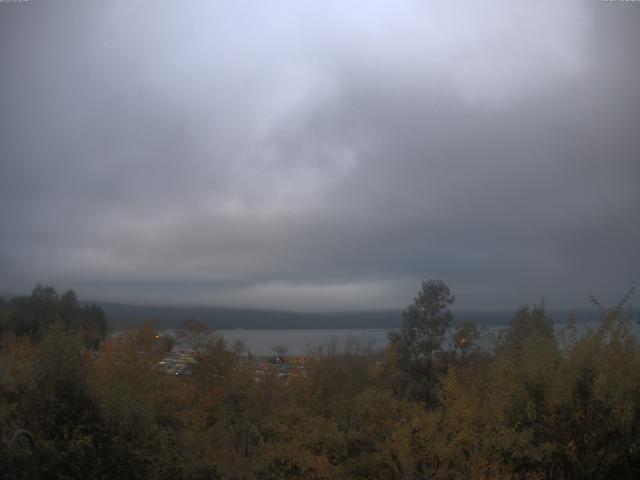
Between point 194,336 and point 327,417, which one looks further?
point 194,336

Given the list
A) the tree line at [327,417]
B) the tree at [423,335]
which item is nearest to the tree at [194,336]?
the tree line at [327,417]

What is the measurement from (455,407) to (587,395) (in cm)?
589

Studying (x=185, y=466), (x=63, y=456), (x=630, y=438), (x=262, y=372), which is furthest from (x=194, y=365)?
(x=630, y=438)

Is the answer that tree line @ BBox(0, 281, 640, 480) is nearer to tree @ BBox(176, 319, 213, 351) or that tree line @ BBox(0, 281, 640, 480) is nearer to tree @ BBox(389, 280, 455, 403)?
tree @ BBox(176, 319, 213, 351)

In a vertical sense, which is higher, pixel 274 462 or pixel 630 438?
pixel 630 438

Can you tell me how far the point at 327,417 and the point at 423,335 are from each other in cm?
2070

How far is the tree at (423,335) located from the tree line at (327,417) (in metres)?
11.0

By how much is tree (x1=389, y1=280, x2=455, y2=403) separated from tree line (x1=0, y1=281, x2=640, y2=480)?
11.0 m

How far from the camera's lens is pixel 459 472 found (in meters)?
20.0

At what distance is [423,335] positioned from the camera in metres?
50.2

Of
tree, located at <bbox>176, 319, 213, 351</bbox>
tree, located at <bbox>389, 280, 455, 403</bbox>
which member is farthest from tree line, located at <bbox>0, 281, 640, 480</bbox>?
tree, located at <bbox>389, 280, 455, 403</bbox>

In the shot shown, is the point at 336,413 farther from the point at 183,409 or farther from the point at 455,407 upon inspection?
the point at 455,407

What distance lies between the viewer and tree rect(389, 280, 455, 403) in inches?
1879

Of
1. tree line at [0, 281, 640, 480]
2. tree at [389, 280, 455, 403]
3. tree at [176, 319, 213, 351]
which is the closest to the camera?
tree line at [0, 281, 640, 480]
